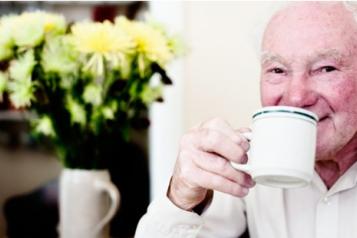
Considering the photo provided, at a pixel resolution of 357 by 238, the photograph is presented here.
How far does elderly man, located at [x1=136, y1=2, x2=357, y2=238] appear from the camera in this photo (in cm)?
75

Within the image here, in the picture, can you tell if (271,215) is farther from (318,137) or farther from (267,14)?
(267,14)

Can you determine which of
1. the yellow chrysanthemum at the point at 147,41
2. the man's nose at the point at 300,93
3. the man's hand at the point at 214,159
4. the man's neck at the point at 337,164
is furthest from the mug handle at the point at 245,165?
the yellow chrysanthemum at the point at 147,41

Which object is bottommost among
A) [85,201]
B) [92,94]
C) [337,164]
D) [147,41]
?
[85,201]

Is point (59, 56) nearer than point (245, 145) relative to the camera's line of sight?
No

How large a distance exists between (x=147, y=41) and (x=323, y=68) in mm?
391

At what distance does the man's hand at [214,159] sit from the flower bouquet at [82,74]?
1.12 ft

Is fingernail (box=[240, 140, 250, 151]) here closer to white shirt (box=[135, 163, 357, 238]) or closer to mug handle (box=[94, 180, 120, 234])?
white shirt (box=[135, 163, 357, 238])

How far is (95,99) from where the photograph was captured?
1.08 m

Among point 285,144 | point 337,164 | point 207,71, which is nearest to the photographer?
point 285,144

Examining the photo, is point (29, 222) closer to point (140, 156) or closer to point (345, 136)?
point (140, 156)

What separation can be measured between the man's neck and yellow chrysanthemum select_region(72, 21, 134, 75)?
0.45 meters

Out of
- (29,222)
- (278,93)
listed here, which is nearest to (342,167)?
(278,93)

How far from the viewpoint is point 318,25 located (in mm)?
822

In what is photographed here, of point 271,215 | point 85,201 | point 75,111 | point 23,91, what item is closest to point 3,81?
point 23,91
